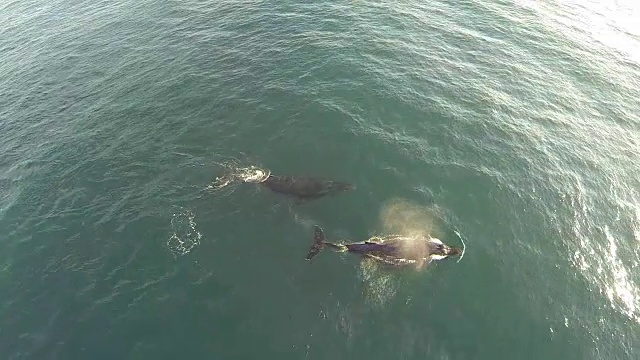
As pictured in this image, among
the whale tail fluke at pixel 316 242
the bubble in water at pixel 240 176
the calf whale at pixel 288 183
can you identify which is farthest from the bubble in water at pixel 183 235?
the whale tail fluke at pixel 316 242

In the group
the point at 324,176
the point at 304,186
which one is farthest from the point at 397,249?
the point at 304,186

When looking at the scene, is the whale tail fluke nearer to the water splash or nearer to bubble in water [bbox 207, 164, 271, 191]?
the water splash

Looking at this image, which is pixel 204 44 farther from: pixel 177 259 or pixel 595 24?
pixel 595 24

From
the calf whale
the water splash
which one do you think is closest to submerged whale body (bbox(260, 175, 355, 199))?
the calf whale

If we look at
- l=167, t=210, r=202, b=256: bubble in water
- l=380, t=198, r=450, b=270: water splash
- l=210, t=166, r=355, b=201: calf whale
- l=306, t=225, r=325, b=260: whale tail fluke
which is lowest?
l=167, t=210, r=202, b=256: bubble in water

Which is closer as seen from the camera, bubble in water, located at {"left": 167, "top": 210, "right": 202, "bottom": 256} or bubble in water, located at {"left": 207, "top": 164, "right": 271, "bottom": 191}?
bubble in water, located at {"left": 167, "top": 210, "right": 202, "bottom": 256}

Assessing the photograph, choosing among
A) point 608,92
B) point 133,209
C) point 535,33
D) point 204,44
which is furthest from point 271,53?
point 608,92
